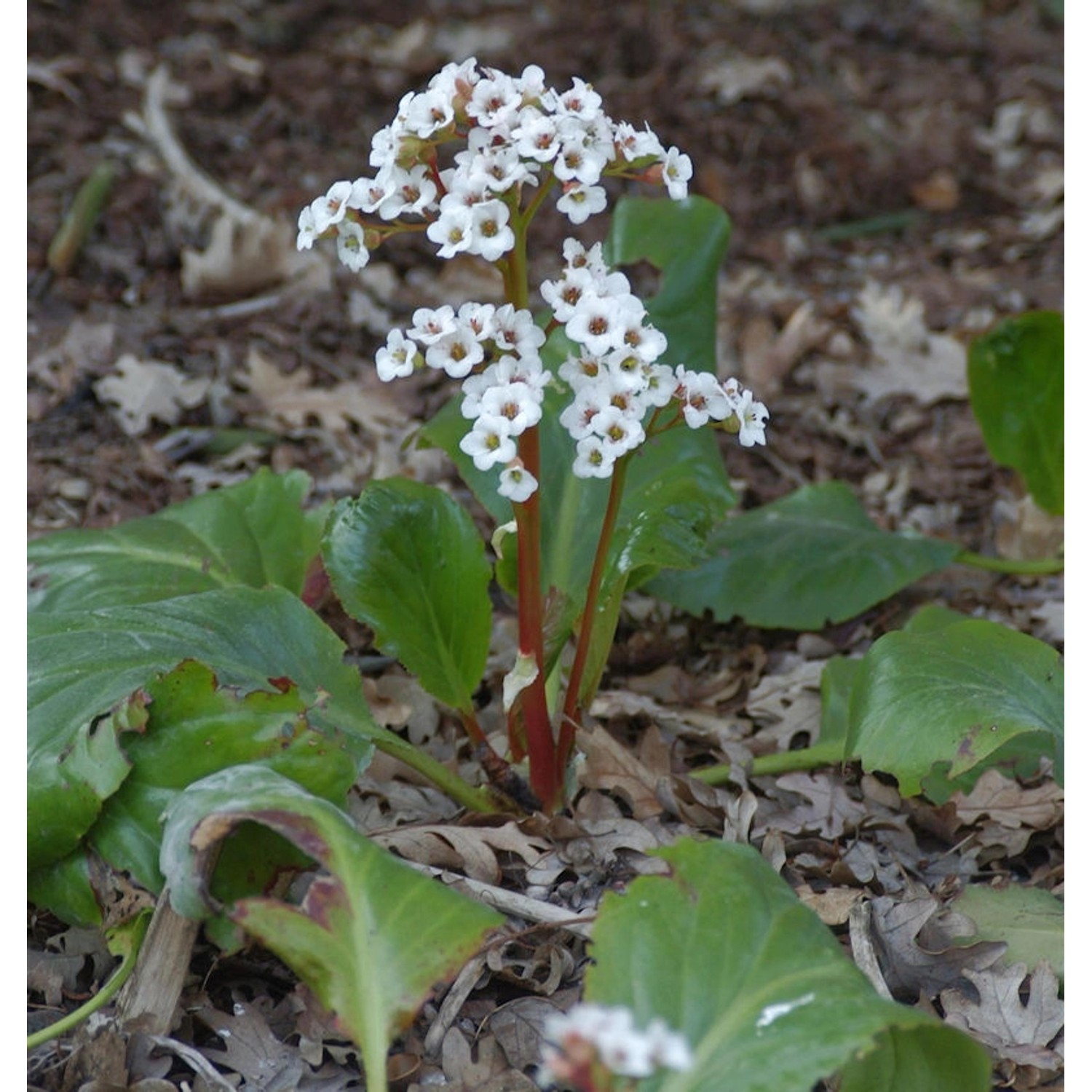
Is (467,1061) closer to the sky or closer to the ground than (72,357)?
closer to the ground

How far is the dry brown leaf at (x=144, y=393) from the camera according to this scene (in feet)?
12.3

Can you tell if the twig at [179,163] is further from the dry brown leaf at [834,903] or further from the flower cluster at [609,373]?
the dry brown leaf at [834,903]

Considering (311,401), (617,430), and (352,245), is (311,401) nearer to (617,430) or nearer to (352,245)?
(352,245)

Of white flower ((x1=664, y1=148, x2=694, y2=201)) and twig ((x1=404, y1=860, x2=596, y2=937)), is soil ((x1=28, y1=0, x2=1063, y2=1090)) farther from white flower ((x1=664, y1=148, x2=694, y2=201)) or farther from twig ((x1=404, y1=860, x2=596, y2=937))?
white flower ((x1=664, y1=148, x2=694, y2=201))

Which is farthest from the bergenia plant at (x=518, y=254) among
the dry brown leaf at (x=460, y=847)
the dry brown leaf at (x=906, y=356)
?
the dry brown leaf at (x=906, y=356)

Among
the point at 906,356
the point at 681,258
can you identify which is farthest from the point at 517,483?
the point at 906,356

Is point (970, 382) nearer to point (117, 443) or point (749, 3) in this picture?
point (117, 443)

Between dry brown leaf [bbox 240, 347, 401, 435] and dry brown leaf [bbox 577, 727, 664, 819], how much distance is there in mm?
1632

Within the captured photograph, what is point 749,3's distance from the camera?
678 cm

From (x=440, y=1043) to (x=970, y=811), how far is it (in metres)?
1.17

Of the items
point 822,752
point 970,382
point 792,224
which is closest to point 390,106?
point 792,224

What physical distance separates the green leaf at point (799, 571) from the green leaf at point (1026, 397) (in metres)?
0.36

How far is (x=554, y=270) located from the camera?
4.88 metres

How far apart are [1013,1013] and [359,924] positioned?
108 centimetres
